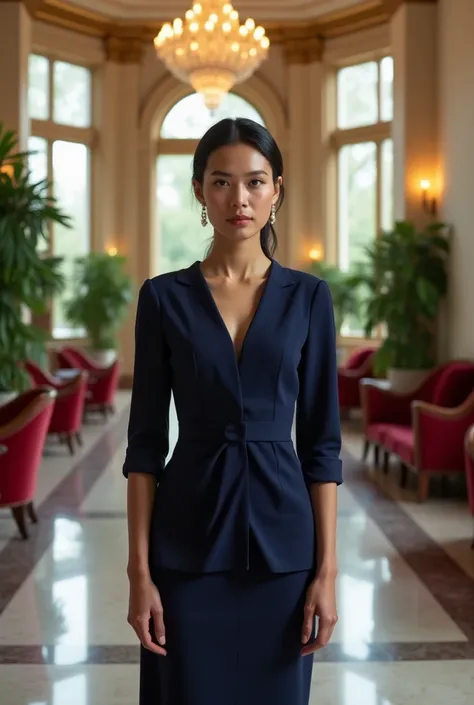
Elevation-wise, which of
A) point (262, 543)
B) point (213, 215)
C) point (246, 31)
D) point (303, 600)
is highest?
point (246, 31)

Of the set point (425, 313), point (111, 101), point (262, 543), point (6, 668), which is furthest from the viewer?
point (111, 101)

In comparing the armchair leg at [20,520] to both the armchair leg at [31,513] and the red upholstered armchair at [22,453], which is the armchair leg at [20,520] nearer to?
the red upholstered armchair at [22,453]

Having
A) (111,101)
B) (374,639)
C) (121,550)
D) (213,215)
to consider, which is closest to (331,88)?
(111,101)

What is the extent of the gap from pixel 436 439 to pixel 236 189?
19.3ft

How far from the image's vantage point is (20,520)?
20.5ft

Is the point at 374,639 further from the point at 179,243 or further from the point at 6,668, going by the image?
the point at 179,243

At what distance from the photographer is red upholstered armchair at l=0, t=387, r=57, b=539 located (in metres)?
6.07

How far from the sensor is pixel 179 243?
55.7 feet

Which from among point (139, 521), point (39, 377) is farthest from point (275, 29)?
point (139, 521)

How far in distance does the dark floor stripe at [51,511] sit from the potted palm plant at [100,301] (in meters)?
3.80

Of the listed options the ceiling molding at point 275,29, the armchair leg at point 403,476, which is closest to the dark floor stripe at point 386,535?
the armchair leg at point 403,476

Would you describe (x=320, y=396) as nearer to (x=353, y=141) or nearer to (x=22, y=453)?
(x=22, y=453)

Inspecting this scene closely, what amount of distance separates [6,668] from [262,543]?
2.58 meters

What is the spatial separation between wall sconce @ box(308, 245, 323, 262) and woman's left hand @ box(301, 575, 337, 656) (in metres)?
14.3
